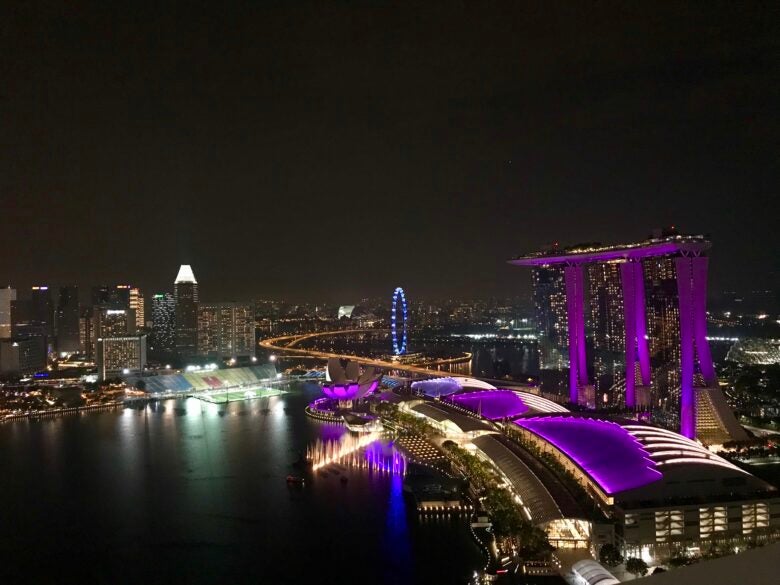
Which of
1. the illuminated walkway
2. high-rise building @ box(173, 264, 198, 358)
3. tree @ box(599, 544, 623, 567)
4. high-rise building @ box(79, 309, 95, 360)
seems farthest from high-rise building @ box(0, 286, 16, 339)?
tree @ box(599, 544, 623, 567)

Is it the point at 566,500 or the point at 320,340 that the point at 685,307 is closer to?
the point at 566,500

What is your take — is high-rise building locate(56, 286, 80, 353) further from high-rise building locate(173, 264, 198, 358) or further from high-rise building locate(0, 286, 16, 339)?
high-rise building locate(173, 264, 198, 358)

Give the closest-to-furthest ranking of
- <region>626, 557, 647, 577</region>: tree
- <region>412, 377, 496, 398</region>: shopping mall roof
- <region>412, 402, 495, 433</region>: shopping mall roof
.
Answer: <region>626, 557, 647, 577</region>: tree, <region>412, 402, 495, 433</region>: shopping mall roof, <region>412, 377, 496, 398</region>: shopping mall roof

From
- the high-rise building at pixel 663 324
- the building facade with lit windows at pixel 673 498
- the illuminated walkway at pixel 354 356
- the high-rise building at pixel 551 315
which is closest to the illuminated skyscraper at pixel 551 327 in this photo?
the high-rise building at pixel 551 315

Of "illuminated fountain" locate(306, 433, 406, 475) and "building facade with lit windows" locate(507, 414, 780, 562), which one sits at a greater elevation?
"building facade with lit windows" locate(507, 414, 780, 562)

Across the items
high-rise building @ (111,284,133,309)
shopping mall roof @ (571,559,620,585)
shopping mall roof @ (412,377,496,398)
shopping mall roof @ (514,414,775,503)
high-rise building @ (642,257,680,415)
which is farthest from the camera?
high-rise building @ (111,284,133,309)

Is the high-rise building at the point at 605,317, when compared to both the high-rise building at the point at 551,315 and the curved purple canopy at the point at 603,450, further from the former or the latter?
the curved purple canopy at the point at 603,450

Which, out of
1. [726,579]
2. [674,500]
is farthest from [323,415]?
[726,579]
